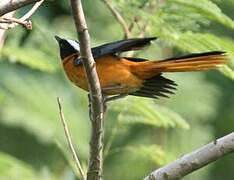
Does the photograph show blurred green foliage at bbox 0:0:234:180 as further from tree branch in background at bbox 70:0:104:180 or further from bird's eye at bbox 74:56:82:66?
tree branch in background at bbox 70:0:104:180

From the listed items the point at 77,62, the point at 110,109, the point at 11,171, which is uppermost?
the point at 77,62

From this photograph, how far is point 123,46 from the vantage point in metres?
3.65

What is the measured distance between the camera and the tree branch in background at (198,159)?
3064 millimetres

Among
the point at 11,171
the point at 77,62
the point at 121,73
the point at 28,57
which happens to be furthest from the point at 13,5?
the point at 28,57

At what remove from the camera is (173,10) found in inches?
174

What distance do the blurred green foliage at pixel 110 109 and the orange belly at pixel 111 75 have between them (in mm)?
444

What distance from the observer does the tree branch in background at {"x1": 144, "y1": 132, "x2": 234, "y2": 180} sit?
306 cm

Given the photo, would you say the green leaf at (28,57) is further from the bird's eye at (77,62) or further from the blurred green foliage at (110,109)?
the bird's eye at (77,62)

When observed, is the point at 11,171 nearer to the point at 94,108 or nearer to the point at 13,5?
the point at 94,108

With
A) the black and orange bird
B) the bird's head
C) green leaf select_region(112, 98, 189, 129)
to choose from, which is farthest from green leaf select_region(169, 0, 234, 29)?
green leaf select_region(112, 98, 189, 129)

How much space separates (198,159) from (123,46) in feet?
2.38

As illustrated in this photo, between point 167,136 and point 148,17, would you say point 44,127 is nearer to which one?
point 167,136

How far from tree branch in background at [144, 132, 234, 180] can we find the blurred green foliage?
138 cm

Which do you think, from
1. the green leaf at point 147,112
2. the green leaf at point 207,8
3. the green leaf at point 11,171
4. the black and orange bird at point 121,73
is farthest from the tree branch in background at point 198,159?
the green leaf at point 11,171
